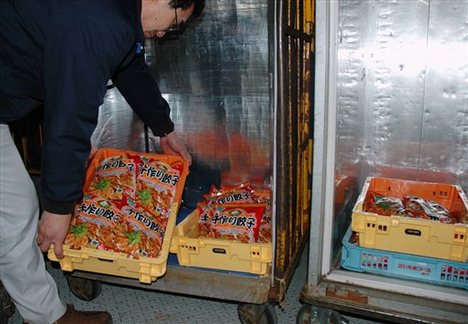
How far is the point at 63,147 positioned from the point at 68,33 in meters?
0.30

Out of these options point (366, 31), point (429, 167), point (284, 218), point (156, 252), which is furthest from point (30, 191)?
point (429, 167)

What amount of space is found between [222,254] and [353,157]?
2.90ft

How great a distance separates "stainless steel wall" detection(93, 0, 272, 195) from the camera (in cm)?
216

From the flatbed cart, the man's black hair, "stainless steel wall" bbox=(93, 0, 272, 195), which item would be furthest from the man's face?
"stainless steel wall" bbox=(93, 0, 272, 195)

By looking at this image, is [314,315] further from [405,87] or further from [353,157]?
[405,87]

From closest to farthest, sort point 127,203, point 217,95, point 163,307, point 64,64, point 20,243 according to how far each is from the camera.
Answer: point 64,64 → point 20,243 → point 127,203 → point 163,307 → point 217,95

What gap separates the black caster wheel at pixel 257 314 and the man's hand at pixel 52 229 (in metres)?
0.75

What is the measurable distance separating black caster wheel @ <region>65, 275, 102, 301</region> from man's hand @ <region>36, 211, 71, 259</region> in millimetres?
611

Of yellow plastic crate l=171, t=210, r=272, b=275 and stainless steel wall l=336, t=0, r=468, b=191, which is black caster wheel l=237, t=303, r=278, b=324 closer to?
yellow plastic crate l=171, t=210, r=272, b=275

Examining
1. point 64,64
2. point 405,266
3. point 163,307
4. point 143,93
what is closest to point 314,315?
point 405,266

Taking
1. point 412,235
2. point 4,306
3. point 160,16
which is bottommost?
point 4,306

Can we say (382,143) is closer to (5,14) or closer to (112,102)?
(112,102)

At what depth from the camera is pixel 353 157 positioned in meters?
2.15

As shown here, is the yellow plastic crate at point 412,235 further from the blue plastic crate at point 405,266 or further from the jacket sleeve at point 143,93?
the jacket sleeve at point 143,93
